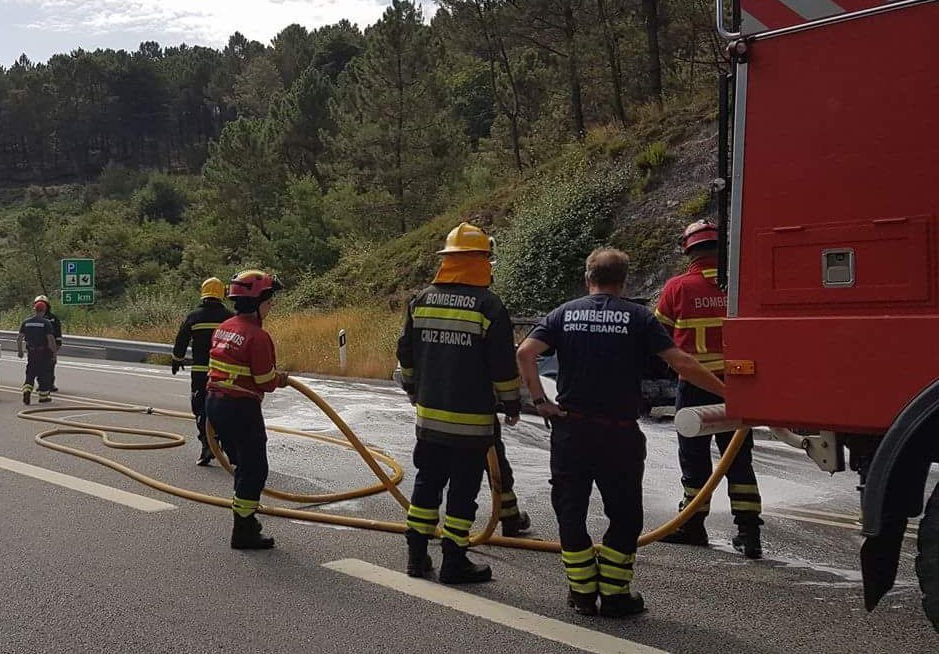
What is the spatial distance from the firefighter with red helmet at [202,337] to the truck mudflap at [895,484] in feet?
20.2

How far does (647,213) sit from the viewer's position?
63.2 ft

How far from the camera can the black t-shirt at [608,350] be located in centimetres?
425

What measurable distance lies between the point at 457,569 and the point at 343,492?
2405mm

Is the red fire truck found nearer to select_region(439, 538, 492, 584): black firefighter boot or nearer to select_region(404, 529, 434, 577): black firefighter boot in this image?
select_region(439, 538, 492, 584): black firefighter boot

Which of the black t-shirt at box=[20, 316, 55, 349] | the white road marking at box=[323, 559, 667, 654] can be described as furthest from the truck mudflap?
the black t-shirt at box=[20, 316, 55, 349]

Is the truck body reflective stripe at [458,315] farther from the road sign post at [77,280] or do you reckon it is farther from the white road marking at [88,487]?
the road sign post at [77,280]

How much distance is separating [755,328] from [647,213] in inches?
639

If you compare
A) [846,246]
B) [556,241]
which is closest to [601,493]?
[846,246]

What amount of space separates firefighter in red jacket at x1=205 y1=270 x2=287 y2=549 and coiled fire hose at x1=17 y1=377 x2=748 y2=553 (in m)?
0.32

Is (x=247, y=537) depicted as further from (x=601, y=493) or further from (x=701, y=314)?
(x=701, y=314)

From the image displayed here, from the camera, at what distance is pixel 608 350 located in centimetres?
427

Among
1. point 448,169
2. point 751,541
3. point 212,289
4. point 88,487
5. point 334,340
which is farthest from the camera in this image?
point 448,169

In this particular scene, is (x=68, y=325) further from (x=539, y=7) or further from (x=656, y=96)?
(x=656, y=96)

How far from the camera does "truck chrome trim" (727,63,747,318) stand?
352cm
